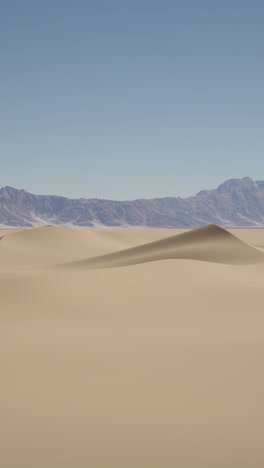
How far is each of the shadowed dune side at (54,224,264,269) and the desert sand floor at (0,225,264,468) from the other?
14.6m

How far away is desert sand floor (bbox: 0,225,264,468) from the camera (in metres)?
5.93

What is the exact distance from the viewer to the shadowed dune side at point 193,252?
35.1 metres

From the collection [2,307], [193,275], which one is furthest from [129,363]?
[193,275]

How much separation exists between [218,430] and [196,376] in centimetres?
221

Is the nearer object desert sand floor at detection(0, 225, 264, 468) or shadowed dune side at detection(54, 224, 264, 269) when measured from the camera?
desert sand floor at detection(0, 225, 264, 468)

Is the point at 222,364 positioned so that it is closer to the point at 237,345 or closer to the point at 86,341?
the point at 237,345

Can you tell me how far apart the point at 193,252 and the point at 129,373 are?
2897cm

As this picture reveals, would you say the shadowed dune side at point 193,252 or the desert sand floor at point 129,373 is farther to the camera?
the shadowed dune side at point 193,252

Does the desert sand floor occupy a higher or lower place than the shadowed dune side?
lower

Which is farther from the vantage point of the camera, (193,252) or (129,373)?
(193,252)

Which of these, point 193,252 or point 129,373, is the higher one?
point 193,252

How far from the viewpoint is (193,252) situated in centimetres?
3734

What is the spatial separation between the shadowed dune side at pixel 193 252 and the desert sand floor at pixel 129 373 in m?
14.6

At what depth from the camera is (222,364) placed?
30.5 ft
